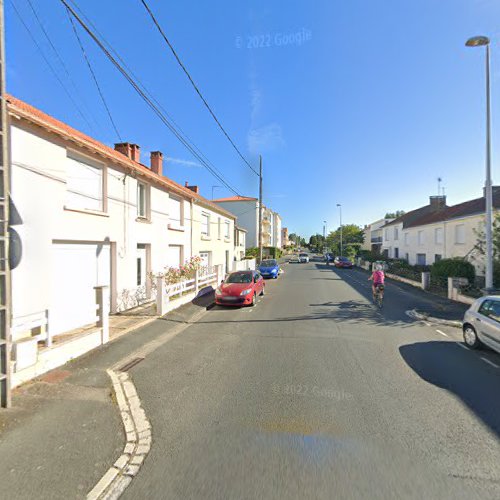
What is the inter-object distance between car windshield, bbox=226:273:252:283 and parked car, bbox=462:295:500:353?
7462 millimetres

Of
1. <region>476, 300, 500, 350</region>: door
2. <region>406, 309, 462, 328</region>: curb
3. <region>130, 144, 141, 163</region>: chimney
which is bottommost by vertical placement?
<region>406, 309, 462, 328</region>: curb

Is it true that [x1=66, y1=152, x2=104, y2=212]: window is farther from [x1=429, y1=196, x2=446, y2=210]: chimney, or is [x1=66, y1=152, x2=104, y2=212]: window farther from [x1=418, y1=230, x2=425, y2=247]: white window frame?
[x1=429, y1=196, x2=446, y2=210]: chimney

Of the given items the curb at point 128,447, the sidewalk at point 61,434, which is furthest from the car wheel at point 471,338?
the sidewalk at point 61,434

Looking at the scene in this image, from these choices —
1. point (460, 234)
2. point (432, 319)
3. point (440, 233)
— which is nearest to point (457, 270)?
point (460, 234)

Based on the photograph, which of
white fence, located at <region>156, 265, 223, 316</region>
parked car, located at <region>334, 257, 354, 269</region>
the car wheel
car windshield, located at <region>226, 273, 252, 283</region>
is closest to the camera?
the car wheel

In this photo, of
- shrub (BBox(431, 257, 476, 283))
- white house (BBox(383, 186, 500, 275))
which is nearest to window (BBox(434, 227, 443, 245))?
white house (BBox(383, 186, 500, 275))

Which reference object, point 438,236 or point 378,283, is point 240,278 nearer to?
point 378,283

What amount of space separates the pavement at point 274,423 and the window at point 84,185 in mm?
3886

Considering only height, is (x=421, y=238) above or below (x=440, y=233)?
below

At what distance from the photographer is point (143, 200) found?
36.3 ft

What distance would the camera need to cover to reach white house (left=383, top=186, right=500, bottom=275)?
58.7ft

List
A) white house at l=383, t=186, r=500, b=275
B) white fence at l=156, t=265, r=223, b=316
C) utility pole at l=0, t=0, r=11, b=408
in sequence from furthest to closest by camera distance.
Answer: white house at l=383, t=186, r=500, b=275 < white fence at l=156, t=265, r=223, b=316 < utility pole at l=0, t=0, r=11, b=408

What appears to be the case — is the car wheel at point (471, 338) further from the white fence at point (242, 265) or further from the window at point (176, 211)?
the white fence at point (242, 265)

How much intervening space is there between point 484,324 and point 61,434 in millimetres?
7365
